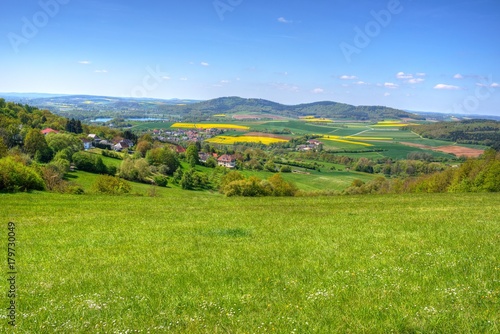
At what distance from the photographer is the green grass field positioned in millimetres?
6682

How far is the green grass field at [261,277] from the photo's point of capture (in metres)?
6.68

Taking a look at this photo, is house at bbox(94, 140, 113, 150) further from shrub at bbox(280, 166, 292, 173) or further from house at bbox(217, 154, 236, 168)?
shrub at bbox(280, 166, 292, 173)

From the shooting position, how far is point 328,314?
689 centimetres

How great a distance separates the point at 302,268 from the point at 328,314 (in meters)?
3.00

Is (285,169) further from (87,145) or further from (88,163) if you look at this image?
(87,145)

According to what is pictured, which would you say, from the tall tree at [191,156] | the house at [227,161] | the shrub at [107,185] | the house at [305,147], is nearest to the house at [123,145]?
the tall tree at [191,156]

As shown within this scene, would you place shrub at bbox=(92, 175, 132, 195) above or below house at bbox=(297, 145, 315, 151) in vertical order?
above

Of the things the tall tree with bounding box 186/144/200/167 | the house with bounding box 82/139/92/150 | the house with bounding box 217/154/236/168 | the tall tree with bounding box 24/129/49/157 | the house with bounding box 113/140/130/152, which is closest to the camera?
the tall tree with bounding box 24/129/49/157

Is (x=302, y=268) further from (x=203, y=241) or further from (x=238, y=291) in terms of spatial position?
(x=203, y=241)

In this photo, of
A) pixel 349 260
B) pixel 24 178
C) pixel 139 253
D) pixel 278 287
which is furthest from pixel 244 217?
pixel 24 178

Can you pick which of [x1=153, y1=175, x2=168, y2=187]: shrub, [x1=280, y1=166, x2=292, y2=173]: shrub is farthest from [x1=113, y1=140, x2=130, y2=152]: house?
[x1=280, y1=166, x2=292, y2=173]: shrub

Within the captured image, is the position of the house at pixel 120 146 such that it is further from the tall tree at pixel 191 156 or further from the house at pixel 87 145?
the tall tree at pixel 191 156

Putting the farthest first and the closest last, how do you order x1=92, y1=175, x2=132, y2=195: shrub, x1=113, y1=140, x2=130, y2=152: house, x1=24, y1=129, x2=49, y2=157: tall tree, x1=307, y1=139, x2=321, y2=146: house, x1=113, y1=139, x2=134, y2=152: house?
x1=307, y1=139, x2=321, y2=146: house
x1=113, y1=139, x2=134, y2=152: house
x1=113, y1=140, x2=130, y2=152: house
x1=24, y1=129, x2=49, y2=157: tall tree
x1=92, y1=175, x2=132, y2=195: shrub

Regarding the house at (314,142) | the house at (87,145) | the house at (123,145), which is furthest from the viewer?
the house at (314,142)
